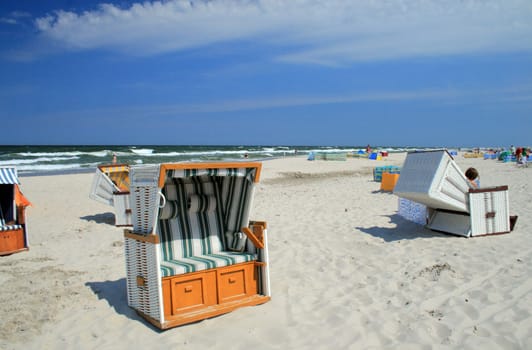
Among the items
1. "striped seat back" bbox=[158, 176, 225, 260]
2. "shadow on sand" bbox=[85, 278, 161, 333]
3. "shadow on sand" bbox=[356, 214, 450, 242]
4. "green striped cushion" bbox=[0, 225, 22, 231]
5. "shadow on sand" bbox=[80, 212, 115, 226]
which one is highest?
"striped seat back" bbox=[158, 176, 225, 260]

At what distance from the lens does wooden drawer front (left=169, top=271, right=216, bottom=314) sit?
461cm

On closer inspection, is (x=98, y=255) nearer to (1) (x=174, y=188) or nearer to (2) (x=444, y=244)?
(1) (x=174, y=188)

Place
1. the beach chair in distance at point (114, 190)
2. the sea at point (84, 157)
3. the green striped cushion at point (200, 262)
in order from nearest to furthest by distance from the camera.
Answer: the green striped cushion at point (200, 262) < the beach chair in distance at point (114, 190) < the sea at point (84, 157)

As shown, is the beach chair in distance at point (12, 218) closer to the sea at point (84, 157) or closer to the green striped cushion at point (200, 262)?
the green striped cushion at point (200, 262)

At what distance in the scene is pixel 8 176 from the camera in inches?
291

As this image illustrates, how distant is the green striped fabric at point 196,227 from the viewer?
5164 mm

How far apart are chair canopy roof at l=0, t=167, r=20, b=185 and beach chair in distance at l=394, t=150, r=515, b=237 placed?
6.28 meters

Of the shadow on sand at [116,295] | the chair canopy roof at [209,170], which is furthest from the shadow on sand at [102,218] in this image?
the chair canopy roof at [209,170]

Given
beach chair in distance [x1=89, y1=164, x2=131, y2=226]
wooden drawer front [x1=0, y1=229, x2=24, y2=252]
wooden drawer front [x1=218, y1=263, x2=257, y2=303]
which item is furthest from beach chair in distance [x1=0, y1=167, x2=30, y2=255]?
wooden drawer front [x1=218, y1=263, x2=257, y2=303]

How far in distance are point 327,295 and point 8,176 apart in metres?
5.56

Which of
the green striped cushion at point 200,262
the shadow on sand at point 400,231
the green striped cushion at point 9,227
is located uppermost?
the green striped cushion at point 9,227

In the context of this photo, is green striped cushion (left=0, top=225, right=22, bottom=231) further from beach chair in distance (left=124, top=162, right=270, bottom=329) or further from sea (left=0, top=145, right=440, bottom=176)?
sea (left=0, top=145, right=440, bottom=176)

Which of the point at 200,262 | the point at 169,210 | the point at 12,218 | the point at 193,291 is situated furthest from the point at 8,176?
the point at 193,291

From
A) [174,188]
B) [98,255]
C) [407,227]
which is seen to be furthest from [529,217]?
[98,255]
